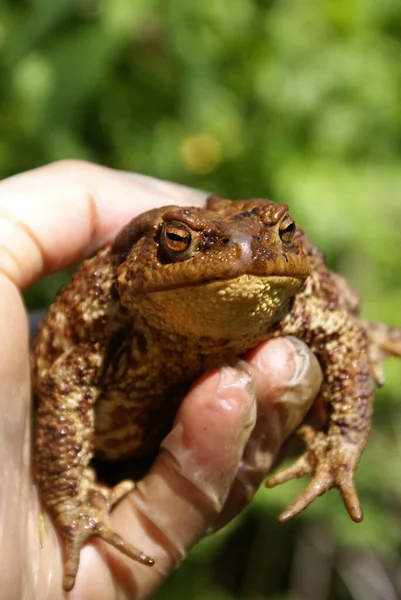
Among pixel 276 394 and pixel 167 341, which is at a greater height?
pixel 167 341

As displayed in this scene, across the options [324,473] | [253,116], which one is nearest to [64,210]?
[324,473]

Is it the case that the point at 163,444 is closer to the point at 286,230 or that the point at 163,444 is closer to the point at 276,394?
the point at 276,394

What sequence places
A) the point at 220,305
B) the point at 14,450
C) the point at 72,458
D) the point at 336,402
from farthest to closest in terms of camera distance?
1. the point at 336,402
2. the point at 72,458
3. the point at 14,450
4. the point at 220,305

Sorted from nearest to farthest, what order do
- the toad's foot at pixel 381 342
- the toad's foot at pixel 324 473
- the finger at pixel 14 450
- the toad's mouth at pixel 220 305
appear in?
the toad's mouth at pixel 220 305, the finger at pixel 14 450, the toad's foot at pixel 324 473, the toad's foot at pixel 381 342

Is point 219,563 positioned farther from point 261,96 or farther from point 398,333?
point 261,96

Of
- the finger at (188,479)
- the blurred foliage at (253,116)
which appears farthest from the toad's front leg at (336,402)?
the blurred foliage at (253,116)

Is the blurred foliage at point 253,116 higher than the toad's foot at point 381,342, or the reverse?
the blurred foliage at point 253,116

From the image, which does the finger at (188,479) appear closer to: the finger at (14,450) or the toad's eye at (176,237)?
the finger at (14,450)
